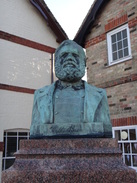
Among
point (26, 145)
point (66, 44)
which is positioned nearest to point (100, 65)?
point (66, 44)

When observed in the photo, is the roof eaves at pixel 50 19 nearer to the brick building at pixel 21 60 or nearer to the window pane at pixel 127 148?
the brick building at pixel 21 60

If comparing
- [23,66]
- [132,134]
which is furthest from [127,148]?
[23,66]

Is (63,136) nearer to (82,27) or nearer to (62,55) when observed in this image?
(62,55)

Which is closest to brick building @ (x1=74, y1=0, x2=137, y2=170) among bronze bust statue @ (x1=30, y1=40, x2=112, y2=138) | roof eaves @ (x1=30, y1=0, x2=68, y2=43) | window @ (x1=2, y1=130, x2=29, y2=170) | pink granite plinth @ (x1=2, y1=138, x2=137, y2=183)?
roof eaves @ (x1=30, y1=0, x2=68, y2=43)

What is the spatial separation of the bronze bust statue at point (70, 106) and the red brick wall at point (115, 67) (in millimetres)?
5445

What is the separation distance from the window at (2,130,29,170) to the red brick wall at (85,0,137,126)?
3.50m

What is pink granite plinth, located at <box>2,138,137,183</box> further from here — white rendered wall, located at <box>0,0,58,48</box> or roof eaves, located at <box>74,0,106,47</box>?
roof eaves, located at <box>74,0,106,47</box>

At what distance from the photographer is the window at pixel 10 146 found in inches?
392

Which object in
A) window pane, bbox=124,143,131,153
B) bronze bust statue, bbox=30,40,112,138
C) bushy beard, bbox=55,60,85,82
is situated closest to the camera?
bronze bust statue, bbox=30,40,112,138

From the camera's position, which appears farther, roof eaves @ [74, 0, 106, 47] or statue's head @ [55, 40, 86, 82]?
roof eaves @ [74, 0, 106, 47]

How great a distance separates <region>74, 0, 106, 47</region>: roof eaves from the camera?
1099cm

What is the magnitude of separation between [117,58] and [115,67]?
18.2 inches

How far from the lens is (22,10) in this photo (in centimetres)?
1170

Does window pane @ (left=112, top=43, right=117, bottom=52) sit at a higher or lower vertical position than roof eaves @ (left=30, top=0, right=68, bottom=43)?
lower
